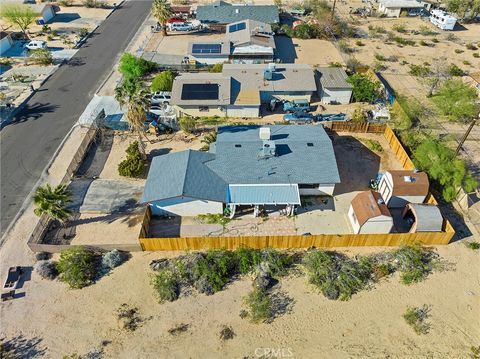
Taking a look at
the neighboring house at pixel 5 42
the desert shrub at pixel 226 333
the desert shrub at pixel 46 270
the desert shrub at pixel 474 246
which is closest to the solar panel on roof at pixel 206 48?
the neighboring house at pixel 5 42

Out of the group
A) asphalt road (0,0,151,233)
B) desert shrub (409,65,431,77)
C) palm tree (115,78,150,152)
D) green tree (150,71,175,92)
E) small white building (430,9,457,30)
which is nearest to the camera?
palm tree (115,78,150,152)

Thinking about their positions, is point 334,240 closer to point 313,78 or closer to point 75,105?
point 313,78

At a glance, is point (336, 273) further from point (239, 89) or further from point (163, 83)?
point (163, 83)

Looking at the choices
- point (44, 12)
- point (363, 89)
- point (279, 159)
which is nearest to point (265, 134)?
point (279, 159)

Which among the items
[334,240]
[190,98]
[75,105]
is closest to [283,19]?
[190,98]

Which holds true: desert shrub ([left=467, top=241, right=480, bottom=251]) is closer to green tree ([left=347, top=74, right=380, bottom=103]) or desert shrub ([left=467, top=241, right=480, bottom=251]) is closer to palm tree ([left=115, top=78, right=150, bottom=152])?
green tree ([left=347, top=74, right=380, bottom=103])

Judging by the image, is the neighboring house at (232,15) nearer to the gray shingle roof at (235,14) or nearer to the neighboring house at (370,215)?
the gray shingle roof at (235,14)

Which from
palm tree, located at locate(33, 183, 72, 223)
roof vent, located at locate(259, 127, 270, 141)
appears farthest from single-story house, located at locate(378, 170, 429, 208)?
palm tree, located at locate(33, 183, 72, 223)
